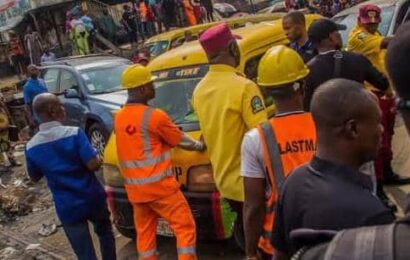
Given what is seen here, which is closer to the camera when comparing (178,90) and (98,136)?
(178,90)

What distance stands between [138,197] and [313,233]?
3048mm

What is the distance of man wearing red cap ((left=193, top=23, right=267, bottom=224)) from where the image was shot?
3.32 m

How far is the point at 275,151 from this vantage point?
8.71 ft

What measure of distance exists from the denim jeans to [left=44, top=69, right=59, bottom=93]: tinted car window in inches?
262

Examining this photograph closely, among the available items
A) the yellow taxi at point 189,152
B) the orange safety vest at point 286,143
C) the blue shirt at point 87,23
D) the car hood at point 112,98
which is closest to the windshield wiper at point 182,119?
the yellow taxi at point 189,152

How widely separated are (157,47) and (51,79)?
7.04 ft

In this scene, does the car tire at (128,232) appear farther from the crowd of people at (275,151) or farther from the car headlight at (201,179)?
the car headlight at (201,179)

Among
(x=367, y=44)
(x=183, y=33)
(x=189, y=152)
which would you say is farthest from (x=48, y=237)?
(x=183, y=33)

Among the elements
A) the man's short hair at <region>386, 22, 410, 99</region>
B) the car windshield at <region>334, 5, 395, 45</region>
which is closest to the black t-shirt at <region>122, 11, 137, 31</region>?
the car windshield at <region>334, 5, 395, 45</region>

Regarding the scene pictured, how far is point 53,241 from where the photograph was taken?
21.8 feet

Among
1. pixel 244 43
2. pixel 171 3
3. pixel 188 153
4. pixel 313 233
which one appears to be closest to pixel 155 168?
pixel 188 153

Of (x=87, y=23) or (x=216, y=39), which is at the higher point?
(x=216, y=39)

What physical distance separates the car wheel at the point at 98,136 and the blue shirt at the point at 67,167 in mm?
4710

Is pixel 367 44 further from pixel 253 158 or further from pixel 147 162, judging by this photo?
pixel 253 158
